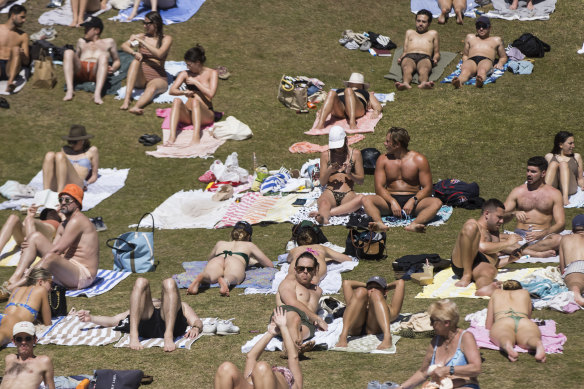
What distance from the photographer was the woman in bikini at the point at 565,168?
48.5 feet

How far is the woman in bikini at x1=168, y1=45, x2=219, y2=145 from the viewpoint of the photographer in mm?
18281

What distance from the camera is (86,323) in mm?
11344

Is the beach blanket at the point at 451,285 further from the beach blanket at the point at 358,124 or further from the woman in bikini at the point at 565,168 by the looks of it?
the beach blanket at the point at 358,124

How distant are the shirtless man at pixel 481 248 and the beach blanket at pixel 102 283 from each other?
4.85 m

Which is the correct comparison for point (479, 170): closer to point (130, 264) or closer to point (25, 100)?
point (130, 264)

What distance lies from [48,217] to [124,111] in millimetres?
5123

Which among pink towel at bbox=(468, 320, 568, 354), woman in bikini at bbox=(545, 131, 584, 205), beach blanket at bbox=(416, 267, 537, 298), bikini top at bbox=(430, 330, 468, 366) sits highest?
bikini top at bbox=(430, 330, 468, 366)

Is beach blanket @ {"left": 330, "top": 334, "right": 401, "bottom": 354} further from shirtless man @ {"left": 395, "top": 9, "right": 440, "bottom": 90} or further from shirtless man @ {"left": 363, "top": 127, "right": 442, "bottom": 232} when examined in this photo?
shirtless man @ {"left": 395, "top": 9, "right": 440, "bottom": 90}

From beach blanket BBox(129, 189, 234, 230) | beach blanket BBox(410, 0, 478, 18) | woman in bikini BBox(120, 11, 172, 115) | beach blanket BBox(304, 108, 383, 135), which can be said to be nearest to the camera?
beach blanket BBox(129, 189, 234, 230)

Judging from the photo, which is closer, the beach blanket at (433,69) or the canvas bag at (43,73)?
the canvas bag at (43,73)

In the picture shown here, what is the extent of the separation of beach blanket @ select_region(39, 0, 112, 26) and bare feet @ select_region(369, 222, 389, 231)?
35.0 ft

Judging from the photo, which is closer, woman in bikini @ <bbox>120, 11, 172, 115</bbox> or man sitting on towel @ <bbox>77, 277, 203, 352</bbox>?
man sitting on towel @ <bbox>77, 277, 203, 352</bbox>

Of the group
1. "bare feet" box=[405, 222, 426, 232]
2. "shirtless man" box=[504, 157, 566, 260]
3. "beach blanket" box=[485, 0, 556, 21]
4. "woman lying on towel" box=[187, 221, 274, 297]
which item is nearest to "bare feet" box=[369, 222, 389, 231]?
"bare feet" box=[405, 222, 426, 232]

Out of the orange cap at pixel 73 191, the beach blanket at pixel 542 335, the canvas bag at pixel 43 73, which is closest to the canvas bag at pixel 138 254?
the orange cap at pixel 73 191
